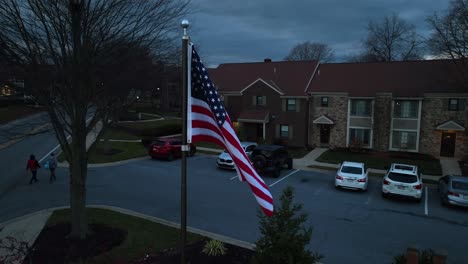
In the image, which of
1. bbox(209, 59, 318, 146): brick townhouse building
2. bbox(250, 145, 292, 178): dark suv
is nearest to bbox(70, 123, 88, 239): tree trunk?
bbox(250, 145, 292, 178): dark suv

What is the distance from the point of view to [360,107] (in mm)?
30203

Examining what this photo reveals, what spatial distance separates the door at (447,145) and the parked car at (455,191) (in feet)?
43.8

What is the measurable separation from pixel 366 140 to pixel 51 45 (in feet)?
90.4

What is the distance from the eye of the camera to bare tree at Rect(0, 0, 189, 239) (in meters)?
7.89

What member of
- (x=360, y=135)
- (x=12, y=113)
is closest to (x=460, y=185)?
(x=360, y=135)

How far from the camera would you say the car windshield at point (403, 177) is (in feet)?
52.7

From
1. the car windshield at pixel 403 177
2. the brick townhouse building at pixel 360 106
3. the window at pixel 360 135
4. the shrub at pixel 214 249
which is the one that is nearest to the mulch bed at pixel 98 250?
the shrub at pixel 214 249

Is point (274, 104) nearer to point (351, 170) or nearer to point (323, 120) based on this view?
point (323, 120)

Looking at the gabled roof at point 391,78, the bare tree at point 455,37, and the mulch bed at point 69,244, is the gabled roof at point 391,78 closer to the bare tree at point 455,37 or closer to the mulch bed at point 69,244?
the bare tree at point 455,37

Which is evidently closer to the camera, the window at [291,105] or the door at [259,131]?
the window at [291,105]

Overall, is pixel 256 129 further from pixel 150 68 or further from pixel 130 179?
pixel 150 68

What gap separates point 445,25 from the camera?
82.1 ft

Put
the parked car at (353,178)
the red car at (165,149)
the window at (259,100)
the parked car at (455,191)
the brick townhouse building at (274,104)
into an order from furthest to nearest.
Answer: the window at (259,100)
the brick townhouse building at (274,104)
the red car at (165,149)
the parked car at (353,178)
the parked car at (455,191)

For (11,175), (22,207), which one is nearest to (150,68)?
(22,207)
